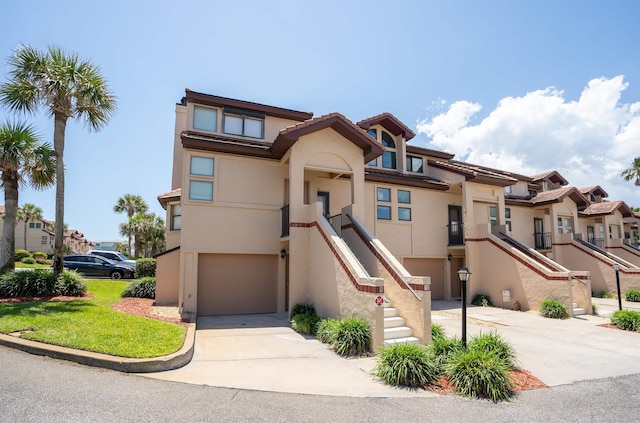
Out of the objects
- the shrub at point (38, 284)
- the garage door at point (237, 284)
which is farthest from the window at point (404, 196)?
the shrub at point (38, 284)

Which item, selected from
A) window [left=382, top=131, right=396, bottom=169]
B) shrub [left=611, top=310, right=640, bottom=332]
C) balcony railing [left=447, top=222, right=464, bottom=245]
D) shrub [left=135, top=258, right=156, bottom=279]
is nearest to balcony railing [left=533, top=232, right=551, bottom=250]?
balcony railing [left=447, top=222, right=464, bottom=245]

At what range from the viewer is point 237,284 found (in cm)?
1361

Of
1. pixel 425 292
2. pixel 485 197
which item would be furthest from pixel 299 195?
pixel 485 197

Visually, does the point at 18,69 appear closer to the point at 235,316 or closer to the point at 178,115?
the point at 178,115

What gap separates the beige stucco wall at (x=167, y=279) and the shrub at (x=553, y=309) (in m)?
15.1

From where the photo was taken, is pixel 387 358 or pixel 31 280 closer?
pixel 387 358

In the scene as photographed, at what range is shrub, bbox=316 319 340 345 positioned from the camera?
8745 mm

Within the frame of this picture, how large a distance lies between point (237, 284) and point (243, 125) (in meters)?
6.66

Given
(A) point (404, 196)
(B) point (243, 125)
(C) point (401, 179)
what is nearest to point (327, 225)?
(B) point (243, 125)

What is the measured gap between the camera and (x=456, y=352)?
22.9 ft

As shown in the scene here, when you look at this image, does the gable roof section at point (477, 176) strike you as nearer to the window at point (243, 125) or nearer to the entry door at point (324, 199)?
the entry door at point (324, 199)

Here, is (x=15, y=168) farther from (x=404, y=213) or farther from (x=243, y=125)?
(x=404, y=213)

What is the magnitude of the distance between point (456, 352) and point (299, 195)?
745cm

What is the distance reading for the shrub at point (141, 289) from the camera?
1568 cm
